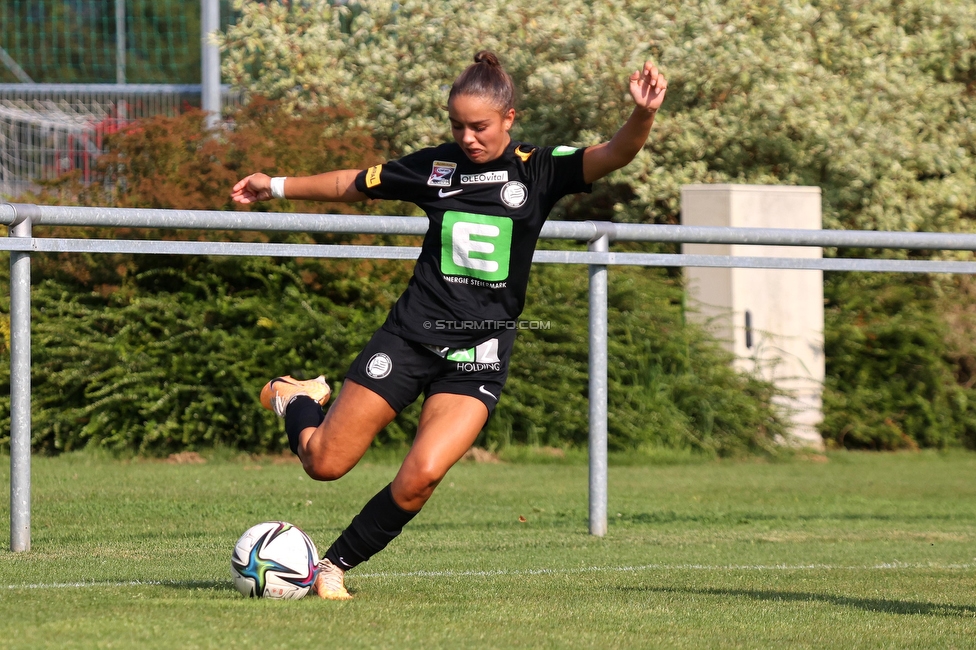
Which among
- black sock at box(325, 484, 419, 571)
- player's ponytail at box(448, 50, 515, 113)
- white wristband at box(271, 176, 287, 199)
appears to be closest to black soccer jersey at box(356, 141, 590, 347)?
player's ponytail at box(448, 50, 515, 113)

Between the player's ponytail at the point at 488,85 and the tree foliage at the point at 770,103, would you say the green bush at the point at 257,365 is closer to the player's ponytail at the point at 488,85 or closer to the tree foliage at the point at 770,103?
the tree foliage at the point at 770,103

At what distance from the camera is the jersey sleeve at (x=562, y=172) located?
4.61m

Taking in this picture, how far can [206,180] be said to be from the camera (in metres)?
11.4

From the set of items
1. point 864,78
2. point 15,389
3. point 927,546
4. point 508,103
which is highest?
point 864,78

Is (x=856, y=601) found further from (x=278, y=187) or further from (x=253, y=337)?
(x=253, y=337)

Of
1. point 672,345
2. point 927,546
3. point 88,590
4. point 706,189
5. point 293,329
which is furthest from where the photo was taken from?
point 706,189

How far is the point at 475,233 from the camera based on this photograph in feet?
14.8

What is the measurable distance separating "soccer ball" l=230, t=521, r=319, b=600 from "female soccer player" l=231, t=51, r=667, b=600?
3.0 inches

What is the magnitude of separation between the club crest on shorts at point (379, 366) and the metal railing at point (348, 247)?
1.18 m

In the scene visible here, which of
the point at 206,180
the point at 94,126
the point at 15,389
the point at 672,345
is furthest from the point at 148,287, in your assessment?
the point at 94,126

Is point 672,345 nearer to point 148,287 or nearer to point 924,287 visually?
point 924,287

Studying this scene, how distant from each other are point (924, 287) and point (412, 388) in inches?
413

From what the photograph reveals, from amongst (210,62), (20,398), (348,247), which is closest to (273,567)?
(20,398)

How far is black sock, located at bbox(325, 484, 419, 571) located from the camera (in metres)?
4.45
